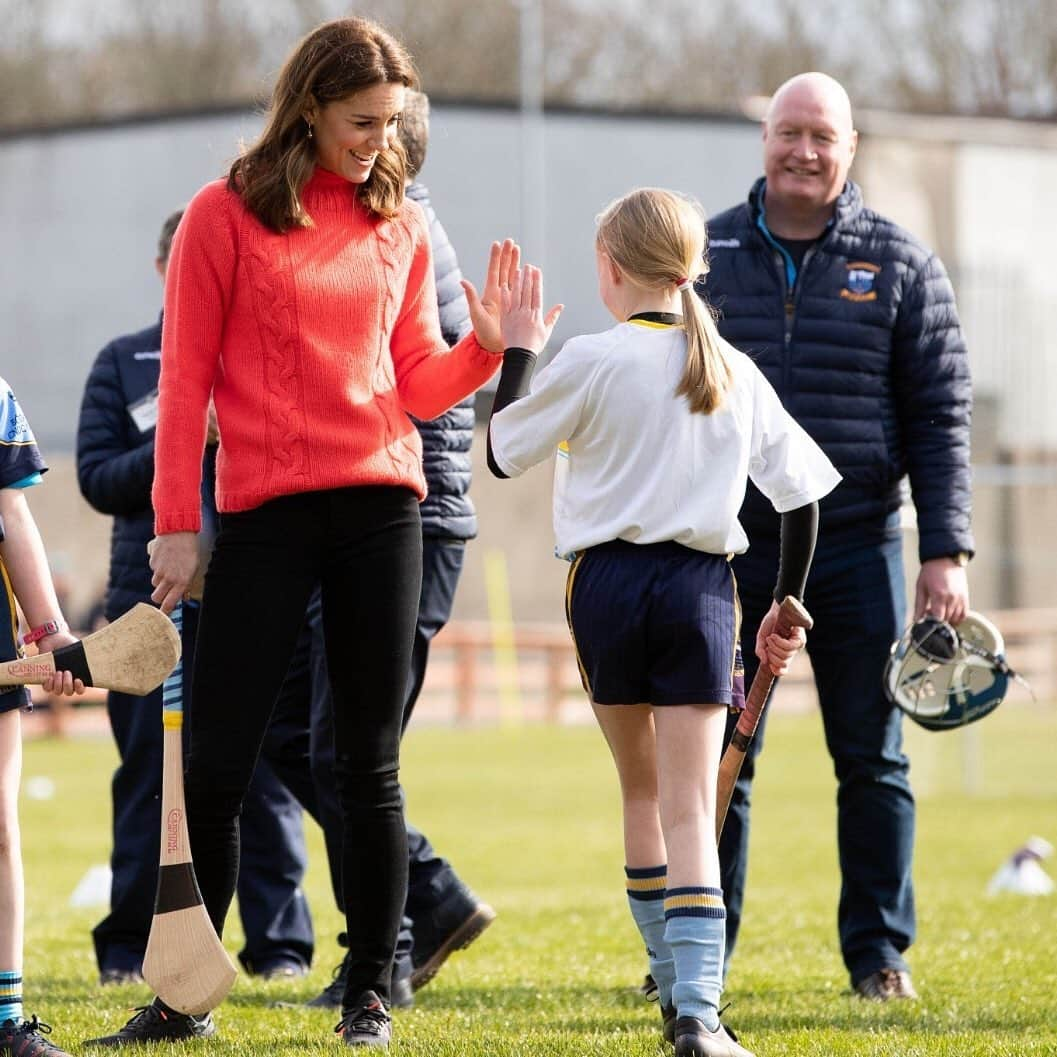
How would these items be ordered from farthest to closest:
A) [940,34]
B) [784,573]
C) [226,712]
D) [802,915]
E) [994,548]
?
[940,34]
[994,548]
[802,915]
[784,573]
[226,712]

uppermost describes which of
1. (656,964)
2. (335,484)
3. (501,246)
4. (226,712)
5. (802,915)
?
(501,246)

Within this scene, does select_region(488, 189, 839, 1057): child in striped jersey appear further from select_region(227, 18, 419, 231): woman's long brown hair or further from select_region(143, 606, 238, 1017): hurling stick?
select_region(143, 606, 238, 1017): hurling stick

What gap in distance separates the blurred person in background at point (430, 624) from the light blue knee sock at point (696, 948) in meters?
1.10

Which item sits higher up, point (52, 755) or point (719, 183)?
point (719, 183)

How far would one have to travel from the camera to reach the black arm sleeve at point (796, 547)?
4.04 metres

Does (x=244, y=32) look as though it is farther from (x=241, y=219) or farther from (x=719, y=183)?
(x=241, y=219)

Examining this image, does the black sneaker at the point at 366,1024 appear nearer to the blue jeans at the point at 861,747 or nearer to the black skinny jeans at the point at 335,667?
the black skinny jeans at the point at 335,667

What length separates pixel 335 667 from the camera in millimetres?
3906

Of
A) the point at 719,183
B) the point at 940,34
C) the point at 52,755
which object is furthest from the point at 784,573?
the point at 940,34

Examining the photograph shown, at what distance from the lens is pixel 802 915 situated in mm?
7289

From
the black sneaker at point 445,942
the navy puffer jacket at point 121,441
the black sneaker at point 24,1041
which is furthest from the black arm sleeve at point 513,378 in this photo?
the navy puffer jacket at point 121,441

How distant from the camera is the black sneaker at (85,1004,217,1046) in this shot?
3891 mm

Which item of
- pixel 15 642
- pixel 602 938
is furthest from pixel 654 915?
pixel 602 938

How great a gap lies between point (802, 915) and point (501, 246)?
4095mm
